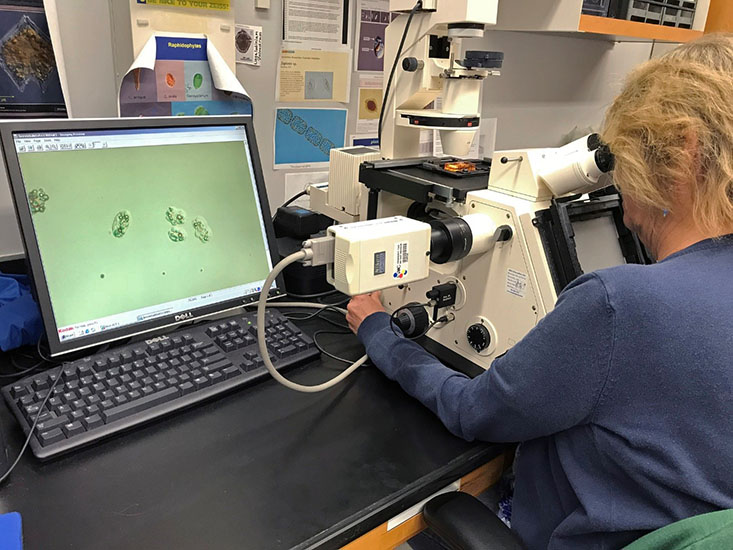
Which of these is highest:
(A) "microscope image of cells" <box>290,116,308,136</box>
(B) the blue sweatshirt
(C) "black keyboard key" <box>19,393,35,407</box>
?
(A) "microscope image of cells" <box>290,116,308,136</box>

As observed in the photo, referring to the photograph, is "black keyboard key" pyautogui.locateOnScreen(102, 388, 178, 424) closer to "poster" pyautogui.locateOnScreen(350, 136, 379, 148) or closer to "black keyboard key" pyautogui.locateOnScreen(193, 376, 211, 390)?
"black keyboard key" pyautogui.locateOnScreen(193, 376, 211, 390)

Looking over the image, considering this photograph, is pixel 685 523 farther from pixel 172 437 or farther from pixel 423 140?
pixel 423 140

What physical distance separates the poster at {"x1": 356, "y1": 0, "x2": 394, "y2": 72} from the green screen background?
1.85ft

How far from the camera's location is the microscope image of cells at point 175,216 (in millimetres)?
992

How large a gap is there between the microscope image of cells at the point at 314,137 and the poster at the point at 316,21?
21cm

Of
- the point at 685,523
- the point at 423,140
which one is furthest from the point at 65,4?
the point at 685,523

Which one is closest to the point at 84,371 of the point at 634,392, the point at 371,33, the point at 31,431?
the point at 31,431

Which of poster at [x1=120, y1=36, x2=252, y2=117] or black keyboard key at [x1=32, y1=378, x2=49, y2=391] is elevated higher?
poster at [x1=120, y1=36, x2=252, y2=117]

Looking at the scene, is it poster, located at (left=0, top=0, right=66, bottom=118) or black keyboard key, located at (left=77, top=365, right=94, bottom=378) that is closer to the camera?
black keyboard key, located at (left=77, top=365, right=94, bottom=378)

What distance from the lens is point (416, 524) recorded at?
2.56ft

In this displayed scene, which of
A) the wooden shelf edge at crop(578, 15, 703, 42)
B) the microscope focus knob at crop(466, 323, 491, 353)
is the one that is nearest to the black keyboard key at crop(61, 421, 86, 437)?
the microscope focus knob at crop(466, 323, 491, 353)

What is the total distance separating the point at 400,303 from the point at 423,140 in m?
0.72

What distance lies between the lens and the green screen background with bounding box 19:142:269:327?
870 mm

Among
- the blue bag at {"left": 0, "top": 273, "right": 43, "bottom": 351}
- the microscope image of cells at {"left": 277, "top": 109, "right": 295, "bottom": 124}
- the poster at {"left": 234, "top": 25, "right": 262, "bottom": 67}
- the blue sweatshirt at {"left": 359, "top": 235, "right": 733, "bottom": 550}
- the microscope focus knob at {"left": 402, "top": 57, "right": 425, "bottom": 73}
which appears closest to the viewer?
the blue sweatshirt at {"left": 359, "top": 235, "right": 733, "bottom": 550}
